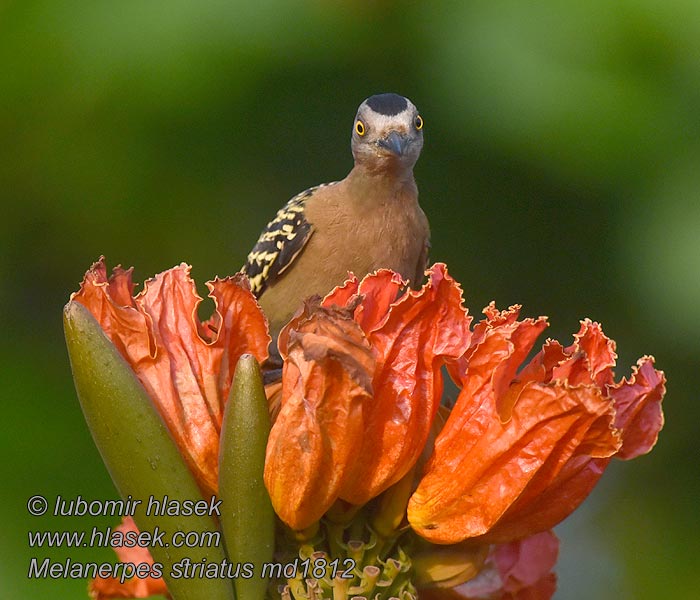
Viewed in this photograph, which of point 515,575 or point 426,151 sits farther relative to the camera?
point 426,151

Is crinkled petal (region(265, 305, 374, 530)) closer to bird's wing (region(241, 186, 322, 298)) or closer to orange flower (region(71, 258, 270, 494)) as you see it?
orange flower (region(71, 258, 270, 494))

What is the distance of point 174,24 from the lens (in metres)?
4.42

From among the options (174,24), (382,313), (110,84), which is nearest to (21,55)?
(110,84)

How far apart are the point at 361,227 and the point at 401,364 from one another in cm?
164

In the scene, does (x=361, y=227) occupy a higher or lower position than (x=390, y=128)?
lower

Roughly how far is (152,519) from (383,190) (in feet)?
6.11

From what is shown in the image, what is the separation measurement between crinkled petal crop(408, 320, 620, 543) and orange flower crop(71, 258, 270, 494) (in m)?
0.38

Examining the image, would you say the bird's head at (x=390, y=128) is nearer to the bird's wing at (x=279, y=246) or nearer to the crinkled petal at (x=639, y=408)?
the bird's wing at (x=279, y=246)

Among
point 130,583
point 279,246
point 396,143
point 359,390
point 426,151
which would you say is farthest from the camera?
point 426,151

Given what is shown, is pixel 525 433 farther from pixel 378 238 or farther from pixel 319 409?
pixel 378 238

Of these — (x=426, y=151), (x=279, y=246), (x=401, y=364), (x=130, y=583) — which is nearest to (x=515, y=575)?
(x=401, y=364)

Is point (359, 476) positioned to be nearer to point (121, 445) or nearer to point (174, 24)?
point (121, 445)

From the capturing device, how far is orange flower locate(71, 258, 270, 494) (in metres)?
1.93

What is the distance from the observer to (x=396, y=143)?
3234mm
